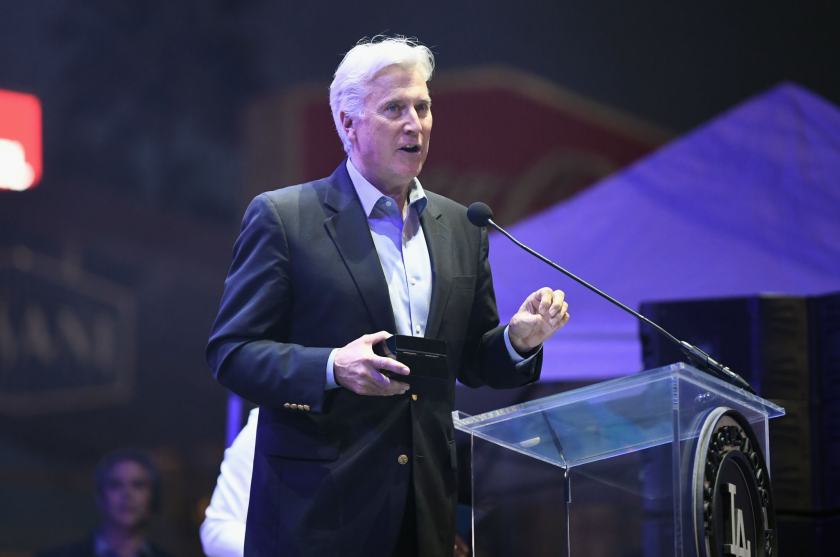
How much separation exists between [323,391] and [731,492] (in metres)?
0.74

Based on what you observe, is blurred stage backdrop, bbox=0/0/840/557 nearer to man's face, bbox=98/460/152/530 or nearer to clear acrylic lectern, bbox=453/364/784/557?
man's face, bbox=98/460/152/530

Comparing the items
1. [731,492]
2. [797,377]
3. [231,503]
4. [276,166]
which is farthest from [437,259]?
[276,166]

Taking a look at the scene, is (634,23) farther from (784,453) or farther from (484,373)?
(484,373)

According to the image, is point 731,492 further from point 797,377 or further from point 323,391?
point 797,377

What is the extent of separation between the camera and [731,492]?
1529mm

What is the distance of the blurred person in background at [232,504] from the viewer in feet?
7.73

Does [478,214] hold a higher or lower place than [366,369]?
higher

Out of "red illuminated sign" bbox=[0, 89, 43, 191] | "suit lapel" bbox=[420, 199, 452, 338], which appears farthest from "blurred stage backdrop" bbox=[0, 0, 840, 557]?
"suit lapel" bbox=[420, 199, 452, 338]

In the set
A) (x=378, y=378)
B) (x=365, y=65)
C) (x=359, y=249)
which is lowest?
(x=378, y=378)

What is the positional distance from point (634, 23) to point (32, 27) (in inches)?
113

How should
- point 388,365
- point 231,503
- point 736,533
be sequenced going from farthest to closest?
point 231,503 < point 736,533 < point 388,365

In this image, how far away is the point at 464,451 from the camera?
294 centimetres

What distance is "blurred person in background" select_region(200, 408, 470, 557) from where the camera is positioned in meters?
2.36

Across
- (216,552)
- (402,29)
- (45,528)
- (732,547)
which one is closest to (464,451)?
(216,552)
